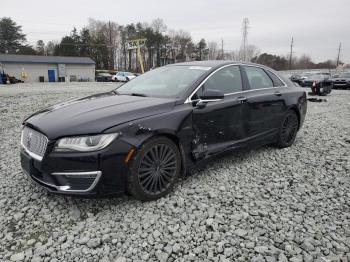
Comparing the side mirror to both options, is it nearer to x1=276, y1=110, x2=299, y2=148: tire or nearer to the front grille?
the front grille

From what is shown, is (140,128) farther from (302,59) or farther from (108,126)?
(302,59)

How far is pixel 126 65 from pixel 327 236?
240 ft

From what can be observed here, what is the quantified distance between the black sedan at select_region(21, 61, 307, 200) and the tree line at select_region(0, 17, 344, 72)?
51.8m

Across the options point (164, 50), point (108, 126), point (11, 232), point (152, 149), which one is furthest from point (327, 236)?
point (164, 50)

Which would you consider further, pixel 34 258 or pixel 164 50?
pixel 164 50

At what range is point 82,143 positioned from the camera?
2.54 meters

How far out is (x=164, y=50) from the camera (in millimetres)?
63656

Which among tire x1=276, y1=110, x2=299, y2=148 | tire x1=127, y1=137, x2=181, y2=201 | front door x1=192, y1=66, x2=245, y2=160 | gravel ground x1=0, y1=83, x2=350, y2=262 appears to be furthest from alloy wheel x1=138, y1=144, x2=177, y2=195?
tire x1=276, y1=110, x2=299, y2=148

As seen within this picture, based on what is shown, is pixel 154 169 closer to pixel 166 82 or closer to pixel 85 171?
pixel 85 171

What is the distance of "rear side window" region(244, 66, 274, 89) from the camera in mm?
4219

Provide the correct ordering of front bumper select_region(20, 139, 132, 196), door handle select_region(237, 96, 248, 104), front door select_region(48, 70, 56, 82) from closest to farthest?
1. front bumper select_region(20, 139, 132, 196)
2. door handle select_region(237, 96, 248, 104)
3. front door select_region(48, 70, 56, 82)

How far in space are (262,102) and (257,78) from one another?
439 mm

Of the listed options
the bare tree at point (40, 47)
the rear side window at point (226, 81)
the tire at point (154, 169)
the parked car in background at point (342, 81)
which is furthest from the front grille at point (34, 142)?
the bare tree at point (40, 47)

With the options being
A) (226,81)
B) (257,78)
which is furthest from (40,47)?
(226,81)
